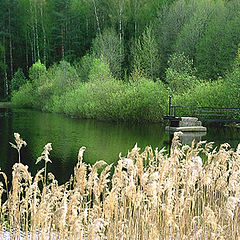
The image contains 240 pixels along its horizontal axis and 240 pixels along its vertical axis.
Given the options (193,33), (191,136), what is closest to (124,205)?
(191,136)

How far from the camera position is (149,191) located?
4086mm

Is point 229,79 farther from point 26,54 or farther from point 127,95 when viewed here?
point 26,54

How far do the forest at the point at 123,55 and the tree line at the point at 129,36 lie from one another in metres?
0.12

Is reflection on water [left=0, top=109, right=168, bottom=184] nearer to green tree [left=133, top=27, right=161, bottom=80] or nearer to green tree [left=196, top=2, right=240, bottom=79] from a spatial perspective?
green tree [left=196, top=2, right=240, bottom=79]

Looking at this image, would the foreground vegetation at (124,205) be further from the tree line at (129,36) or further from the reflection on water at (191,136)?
the tree line at (129,36)

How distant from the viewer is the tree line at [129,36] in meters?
36.7

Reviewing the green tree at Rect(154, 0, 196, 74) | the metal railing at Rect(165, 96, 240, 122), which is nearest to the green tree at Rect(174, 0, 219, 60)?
the green tree at Rect(154, 0, 196, 74)

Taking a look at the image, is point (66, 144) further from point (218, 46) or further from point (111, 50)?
point (111, 50)

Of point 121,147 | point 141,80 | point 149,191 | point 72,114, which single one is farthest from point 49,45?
point 149,191

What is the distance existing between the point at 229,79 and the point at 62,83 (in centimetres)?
2062

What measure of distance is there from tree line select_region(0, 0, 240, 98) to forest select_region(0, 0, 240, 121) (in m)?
0.12

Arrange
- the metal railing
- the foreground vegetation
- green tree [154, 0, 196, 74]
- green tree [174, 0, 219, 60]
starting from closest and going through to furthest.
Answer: the foreground vegetation
the metal railing
green tree [174, 0, 219, 60]
green tree [154, 0, 196, 74]

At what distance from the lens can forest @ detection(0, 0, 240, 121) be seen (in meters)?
30.4

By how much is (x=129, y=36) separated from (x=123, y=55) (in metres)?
5.74
